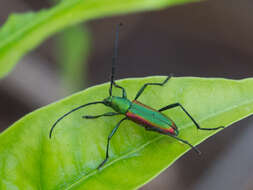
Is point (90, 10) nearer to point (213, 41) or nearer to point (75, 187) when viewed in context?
point (75, 187)

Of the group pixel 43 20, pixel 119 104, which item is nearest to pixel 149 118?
pixel 119 104

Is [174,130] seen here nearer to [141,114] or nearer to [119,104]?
[141,114]

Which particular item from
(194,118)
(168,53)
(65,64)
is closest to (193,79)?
(194,118)

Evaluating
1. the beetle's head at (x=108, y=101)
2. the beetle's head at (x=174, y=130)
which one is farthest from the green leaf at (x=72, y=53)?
the beetle's head at (x=174, y=130)

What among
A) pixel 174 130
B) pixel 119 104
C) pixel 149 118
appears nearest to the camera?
pixel 174 130

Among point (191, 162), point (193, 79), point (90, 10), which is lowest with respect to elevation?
point (191, 162)

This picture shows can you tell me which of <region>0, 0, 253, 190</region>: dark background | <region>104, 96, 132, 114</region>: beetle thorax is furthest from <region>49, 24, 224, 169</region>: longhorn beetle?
<region>0, 0, 253, 190</region>: dark background
